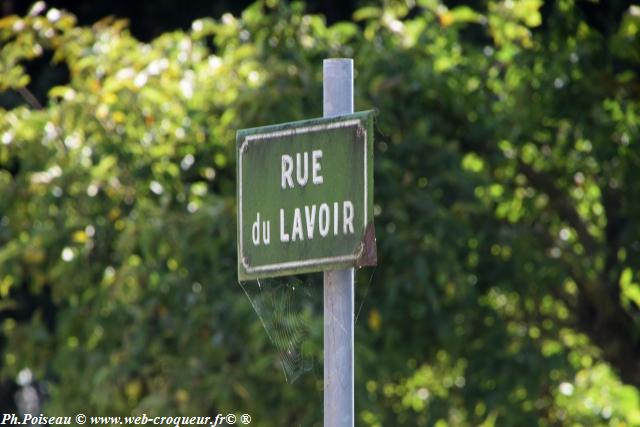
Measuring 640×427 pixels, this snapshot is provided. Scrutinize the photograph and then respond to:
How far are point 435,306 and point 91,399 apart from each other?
1867mm

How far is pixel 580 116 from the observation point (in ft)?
22.6

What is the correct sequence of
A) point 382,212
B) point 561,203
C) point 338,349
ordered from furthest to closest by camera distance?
point 561,203 < point 382,212 < point 338,349

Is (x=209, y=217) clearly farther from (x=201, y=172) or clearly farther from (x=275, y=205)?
(x=275, y=205)

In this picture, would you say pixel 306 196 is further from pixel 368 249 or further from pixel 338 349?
pixel 338 349

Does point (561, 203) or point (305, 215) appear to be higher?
point (305, 215)

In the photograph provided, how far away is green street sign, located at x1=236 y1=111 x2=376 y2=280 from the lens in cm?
269

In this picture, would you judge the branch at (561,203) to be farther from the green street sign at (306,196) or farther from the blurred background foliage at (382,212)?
the green street sign at (306,196)

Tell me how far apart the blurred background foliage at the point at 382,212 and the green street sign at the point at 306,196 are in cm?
342

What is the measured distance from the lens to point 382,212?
22.5 feet

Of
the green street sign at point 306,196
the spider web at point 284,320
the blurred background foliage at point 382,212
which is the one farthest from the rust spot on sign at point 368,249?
the blurred background foliage at point 382,212

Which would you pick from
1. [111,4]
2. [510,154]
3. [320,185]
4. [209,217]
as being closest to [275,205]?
[320,185]

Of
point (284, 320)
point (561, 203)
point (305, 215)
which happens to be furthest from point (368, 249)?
point (561, 203)

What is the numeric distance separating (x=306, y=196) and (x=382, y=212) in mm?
4092

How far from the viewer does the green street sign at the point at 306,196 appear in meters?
2.69
